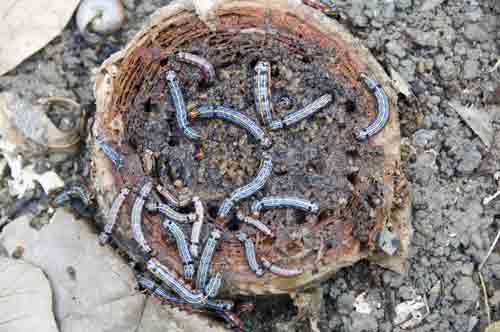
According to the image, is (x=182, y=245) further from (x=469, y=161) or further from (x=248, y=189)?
(x=469, y=161)

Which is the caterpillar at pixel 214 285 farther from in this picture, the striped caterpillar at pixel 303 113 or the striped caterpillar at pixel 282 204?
the striped caterpillar at pixel 303 113

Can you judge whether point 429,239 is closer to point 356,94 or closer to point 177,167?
point 356,94

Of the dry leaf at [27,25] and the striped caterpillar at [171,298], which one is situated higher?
the dry leaf at [27,25]

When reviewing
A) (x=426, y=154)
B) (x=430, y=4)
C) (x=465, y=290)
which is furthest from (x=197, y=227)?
(x=430, y=4)

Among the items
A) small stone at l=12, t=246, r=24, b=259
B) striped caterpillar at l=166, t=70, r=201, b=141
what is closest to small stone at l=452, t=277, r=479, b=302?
striped caterpillar at l=166, t=70, r=201, b=141

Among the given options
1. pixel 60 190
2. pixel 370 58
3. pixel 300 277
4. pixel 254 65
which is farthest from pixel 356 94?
pixel 60 190

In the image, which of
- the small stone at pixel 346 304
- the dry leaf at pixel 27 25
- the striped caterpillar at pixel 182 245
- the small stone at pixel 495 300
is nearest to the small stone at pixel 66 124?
the dry leaf at pixel 27 25
